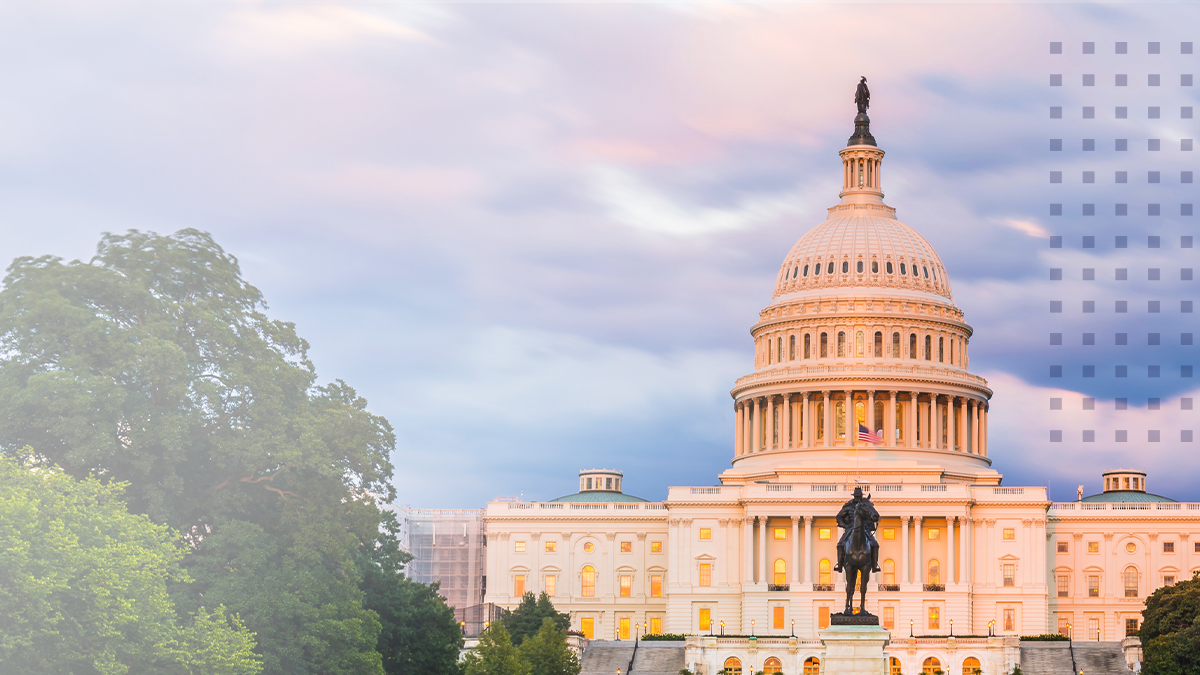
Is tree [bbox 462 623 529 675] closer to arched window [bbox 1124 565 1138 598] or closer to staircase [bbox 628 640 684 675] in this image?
staircase [bbox 628 640 684 675]

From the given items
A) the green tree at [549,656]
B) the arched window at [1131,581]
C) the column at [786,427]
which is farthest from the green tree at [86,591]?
the column at [786,427]

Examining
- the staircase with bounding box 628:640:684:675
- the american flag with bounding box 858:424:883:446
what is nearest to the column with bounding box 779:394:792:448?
the american flag with bounding box 858:424:883:446

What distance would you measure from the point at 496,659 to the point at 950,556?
59215 millimetres

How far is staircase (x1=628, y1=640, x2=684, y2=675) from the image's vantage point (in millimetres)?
120062

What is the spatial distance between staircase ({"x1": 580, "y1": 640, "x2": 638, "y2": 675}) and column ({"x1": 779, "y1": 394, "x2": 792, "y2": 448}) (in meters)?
38.0

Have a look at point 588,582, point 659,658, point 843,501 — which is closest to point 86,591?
point 659,658

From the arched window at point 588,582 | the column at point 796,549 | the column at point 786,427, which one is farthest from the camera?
the column at point 786,427

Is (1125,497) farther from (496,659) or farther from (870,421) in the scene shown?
(496,659)

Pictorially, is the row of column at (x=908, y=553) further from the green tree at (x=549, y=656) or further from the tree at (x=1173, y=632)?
the green tree at (x=549, y=656)

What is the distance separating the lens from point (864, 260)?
166 m

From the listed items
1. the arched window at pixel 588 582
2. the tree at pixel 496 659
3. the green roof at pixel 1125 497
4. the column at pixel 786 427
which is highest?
the column at pixel 786 427

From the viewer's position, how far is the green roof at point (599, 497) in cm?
16562

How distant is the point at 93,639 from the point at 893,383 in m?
108

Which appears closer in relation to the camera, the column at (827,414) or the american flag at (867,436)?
the american flag at (867,436)
